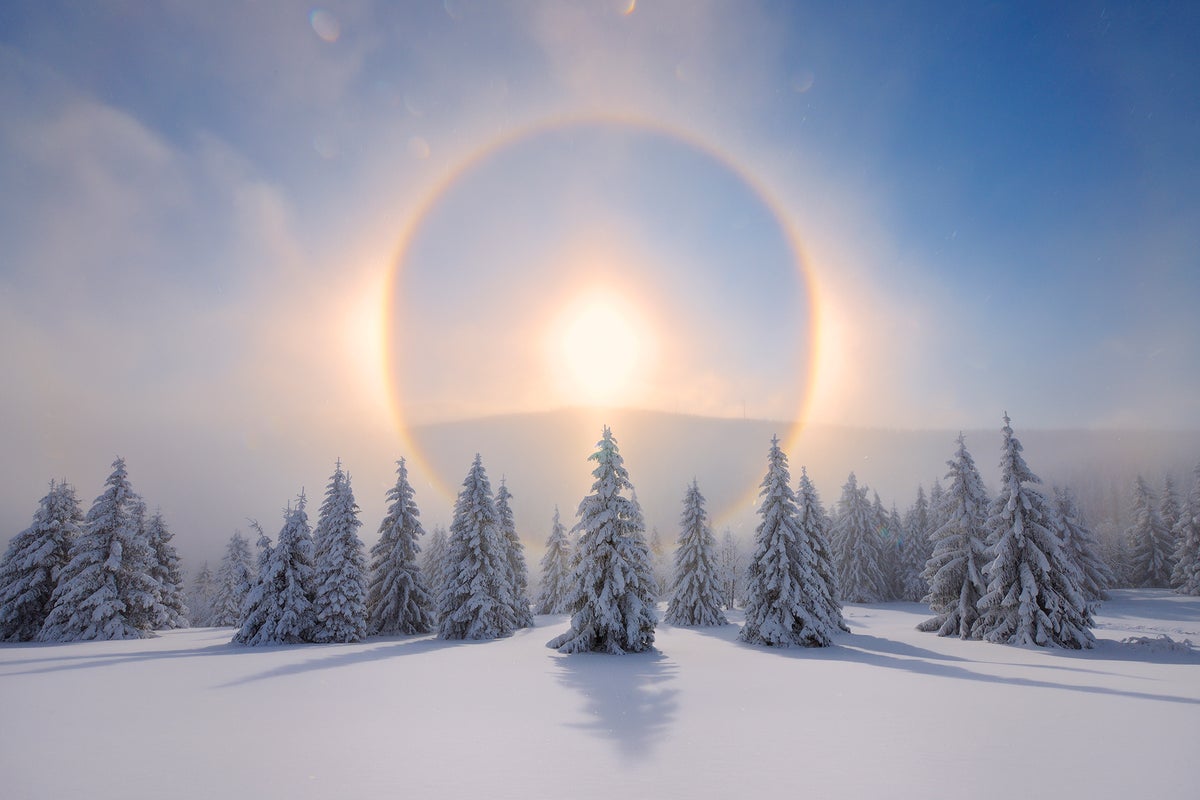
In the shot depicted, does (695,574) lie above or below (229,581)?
above

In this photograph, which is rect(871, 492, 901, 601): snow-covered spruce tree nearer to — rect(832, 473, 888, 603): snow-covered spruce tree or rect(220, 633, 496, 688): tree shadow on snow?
rect(832, 473, 888, 603): snow-covered spruce tree

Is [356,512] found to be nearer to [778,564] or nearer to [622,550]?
[622,550]

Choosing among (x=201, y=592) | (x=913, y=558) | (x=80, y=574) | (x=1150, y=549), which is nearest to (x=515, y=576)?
(x=80, y=574)

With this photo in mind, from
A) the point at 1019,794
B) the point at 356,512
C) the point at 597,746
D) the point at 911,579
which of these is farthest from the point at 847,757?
the point at 911,579

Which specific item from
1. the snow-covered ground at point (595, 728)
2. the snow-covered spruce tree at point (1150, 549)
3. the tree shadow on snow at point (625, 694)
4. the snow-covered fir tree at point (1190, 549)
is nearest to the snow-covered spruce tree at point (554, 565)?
the tree shadow on snow at point (625, 694)

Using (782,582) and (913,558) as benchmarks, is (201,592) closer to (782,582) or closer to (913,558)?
(782,582)

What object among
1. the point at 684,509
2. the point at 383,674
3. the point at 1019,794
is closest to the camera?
the point at 1019,794

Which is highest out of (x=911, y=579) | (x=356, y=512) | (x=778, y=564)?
(x=356, y=512)
